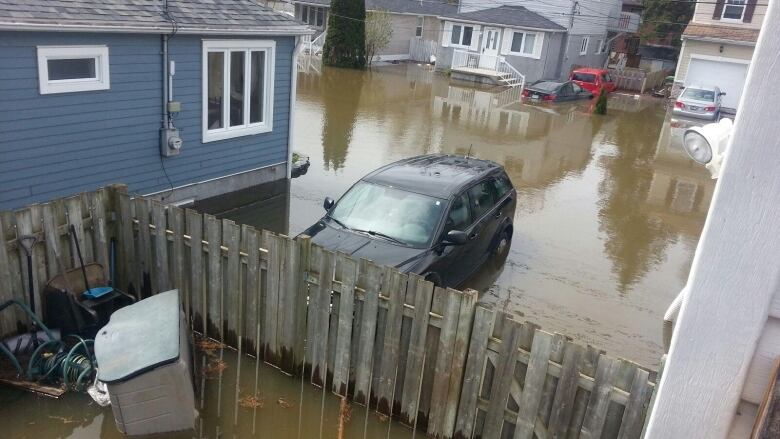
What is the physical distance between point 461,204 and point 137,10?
5.52 meters

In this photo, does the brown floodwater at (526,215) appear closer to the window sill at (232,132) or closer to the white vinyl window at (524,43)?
the window sill at (232,132)

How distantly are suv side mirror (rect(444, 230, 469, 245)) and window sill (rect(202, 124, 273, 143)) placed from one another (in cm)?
498

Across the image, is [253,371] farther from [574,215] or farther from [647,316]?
[574,215]

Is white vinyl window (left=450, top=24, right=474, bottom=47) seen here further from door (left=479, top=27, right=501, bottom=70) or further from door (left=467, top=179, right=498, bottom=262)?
door (left=467, top=179, right=498, bottom=262)

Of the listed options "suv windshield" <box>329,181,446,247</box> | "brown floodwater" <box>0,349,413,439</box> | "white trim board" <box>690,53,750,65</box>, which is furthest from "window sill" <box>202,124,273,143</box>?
"white trim board" <box>690,53,750,65</box>

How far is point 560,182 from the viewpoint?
588 inches

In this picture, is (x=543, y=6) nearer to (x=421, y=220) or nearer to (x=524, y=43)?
(x=524, y=43)

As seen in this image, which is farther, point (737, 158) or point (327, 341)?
point (327, 341)

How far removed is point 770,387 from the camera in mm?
1615

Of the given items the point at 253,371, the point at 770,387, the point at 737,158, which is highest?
the point at 737,158

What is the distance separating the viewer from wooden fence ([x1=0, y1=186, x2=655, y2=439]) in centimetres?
458

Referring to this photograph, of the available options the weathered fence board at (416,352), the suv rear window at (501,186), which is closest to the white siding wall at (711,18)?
the suv rear window at (501,186)

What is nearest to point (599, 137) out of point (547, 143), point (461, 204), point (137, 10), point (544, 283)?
point (547, 143)

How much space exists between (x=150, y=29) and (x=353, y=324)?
18.7 feet
